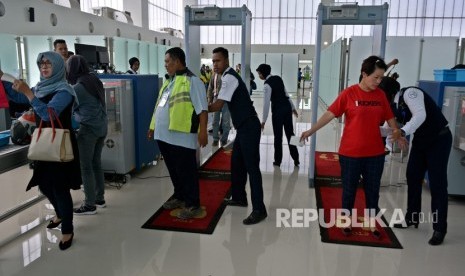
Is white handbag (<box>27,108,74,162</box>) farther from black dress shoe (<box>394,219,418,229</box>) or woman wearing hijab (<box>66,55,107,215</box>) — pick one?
black dress shoe (<box>394,219,418,229</box>)

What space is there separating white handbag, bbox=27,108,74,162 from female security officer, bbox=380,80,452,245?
2.49 m

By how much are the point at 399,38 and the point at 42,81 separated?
329 inches

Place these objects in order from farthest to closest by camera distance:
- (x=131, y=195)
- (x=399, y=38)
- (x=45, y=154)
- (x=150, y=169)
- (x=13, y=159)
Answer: (x=399, y=38)
(x=150, y=169)
(x=131, y=195)
(x=13, y=159)
(x=45, y=154)

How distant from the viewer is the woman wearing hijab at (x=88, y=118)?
11.0 feet

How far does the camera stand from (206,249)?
2.95 meters

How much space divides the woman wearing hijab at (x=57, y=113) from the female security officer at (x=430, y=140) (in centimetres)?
250

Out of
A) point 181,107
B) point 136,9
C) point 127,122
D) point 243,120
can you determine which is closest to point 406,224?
point 243,120

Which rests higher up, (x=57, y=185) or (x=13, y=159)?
(x=13, y=159)

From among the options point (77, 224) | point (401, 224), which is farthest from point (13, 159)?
point (401, 224)

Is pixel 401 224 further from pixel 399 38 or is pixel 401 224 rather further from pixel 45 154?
pixel 399 38

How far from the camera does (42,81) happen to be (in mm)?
2658

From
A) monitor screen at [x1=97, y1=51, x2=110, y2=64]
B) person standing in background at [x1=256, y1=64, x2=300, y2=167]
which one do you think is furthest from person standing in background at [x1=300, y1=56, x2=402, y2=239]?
monitor screen at [x1=97, y1=51, x2=110, y2=64]

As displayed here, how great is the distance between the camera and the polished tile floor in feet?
8.76

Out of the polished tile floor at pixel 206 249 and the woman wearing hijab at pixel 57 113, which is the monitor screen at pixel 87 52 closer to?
the polished tile floor at pixel 206 249
